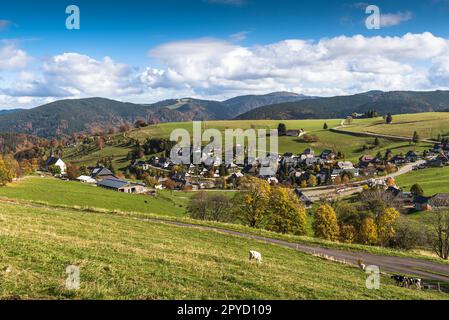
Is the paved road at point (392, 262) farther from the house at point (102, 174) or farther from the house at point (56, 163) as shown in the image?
the house at point (56, 163)

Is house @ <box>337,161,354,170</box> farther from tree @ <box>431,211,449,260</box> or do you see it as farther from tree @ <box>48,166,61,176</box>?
tree @ <box>48,166,61,176</box>

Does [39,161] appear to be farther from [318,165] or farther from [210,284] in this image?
[210,284]

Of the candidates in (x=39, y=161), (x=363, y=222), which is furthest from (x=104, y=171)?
(x=363, y=222)

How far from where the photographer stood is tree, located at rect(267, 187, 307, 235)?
5922cm

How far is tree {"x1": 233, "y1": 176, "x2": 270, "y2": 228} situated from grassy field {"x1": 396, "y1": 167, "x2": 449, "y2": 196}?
75.5m

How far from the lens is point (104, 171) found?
545ft

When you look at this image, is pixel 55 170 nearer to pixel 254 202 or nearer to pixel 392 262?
pixel 254 202

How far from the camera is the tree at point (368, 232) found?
219 ft

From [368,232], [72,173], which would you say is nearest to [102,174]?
[72,173]

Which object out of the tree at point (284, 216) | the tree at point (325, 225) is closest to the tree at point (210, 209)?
the tree at point (325, 225)

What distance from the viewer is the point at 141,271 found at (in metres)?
15.4

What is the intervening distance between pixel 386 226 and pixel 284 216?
68.7 ft

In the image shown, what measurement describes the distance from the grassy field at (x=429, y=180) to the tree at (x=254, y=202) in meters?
75.5
